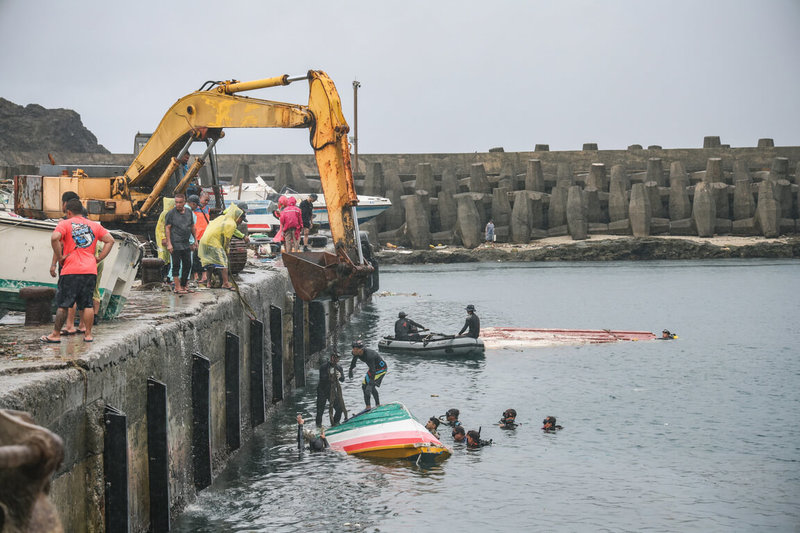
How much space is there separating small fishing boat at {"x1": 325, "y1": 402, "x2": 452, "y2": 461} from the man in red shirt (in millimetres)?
7378

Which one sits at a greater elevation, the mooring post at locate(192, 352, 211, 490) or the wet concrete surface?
the wet concrete surface

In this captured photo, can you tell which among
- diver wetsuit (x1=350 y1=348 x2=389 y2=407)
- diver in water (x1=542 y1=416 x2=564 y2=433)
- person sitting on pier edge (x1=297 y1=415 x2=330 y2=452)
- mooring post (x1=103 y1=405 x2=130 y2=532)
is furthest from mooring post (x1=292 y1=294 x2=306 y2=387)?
mooring post (x1=103 y1=405 x2=130 y2=532)

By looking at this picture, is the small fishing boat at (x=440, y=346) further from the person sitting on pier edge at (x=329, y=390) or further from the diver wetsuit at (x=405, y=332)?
the person sitting on pier edge at (x=329, y=390)

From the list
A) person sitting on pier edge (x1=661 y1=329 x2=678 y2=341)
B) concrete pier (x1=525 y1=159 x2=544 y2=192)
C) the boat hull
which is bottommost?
person sitting on pier edge (x1=661 y1=329 x2=678 y2=341)

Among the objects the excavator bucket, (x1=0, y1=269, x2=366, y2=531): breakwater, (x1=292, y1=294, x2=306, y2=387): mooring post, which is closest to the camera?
(x1=0, y1=269, x2=366, y2=531): breakwater

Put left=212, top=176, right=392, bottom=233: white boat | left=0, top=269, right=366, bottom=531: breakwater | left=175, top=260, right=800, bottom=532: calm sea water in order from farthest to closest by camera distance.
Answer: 1. left=212, top=176, right=392, bottom=233: white boat
2. left=175, top=260, right=800, bottom=532: calm sea water
3. left=0, top=269, right=366, bottom=531: breakwater

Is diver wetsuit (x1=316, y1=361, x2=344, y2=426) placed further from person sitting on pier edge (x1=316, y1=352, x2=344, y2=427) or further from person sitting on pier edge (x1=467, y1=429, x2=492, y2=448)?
person sitting on pier edge (x1=467, y1=429, x2=492, y2=448)

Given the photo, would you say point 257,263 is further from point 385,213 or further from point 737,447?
point 385,213

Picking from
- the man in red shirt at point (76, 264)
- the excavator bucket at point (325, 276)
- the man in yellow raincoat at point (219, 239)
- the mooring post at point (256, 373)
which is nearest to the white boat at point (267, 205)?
the mooring post at point (256, 373)

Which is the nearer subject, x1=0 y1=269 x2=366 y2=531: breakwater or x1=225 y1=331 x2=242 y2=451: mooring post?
x1=0 y1=269 x2=366 y2=531: breakwater

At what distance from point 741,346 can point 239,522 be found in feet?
82.5

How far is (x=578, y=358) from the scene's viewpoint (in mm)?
30094

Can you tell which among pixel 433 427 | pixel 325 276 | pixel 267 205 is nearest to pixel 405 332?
pixel 433 427

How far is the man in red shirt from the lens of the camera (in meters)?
10.7
